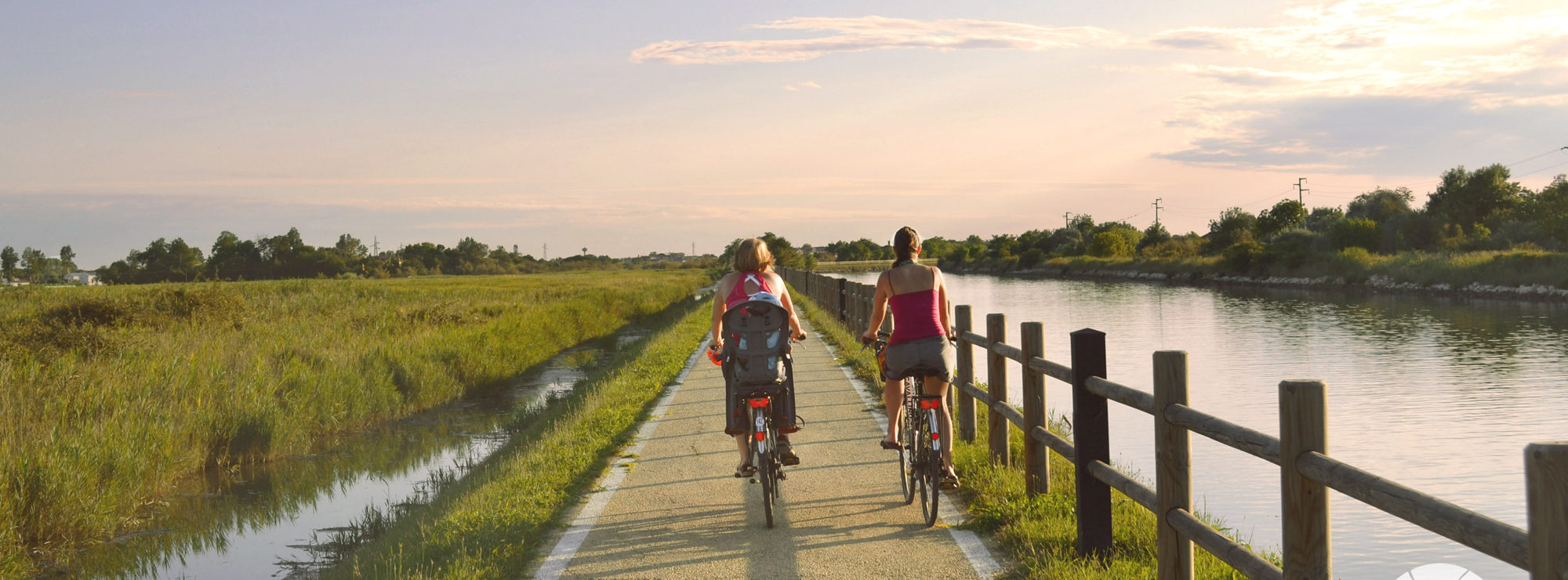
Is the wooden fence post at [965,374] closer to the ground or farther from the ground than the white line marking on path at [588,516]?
farther from the ground

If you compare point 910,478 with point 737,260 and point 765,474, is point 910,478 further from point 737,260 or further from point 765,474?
point 737,260

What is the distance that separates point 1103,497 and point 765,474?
2058 mm

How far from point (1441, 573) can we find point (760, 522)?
4600mm

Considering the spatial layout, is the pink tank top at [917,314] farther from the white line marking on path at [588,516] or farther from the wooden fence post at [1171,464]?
the white line marking on path at [588,516]

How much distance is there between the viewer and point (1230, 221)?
95938 mm

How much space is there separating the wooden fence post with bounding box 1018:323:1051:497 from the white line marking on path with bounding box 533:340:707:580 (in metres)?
2.92

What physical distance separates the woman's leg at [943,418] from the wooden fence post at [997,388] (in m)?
1.18

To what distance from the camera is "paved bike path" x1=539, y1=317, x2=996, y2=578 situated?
5863 mm

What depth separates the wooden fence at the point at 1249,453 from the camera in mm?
2617

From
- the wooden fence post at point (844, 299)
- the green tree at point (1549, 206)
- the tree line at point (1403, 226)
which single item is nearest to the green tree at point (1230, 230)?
the tree line at point (1403, 226)

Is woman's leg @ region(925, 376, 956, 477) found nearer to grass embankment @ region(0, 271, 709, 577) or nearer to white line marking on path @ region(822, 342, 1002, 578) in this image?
white line marking on path @ region(822, 342, 1002, 578)

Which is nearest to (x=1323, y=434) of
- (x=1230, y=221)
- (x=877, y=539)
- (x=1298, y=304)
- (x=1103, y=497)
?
(x=1103, y=497)

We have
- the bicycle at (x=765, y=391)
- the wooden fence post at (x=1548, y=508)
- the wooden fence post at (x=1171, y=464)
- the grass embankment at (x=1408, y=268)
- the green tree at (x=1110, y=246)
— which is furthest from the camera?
the green tree at (x=1110, y=246)

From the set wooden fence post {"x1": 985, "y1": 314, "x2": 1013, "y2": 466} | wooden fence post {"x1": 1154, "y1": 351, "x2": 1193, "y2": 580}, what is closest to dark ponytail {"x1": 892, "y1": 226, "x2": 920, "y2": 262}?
wooden fence post {"x1": 985, "y1": 314, "x2": 1013, "y2": 466}
